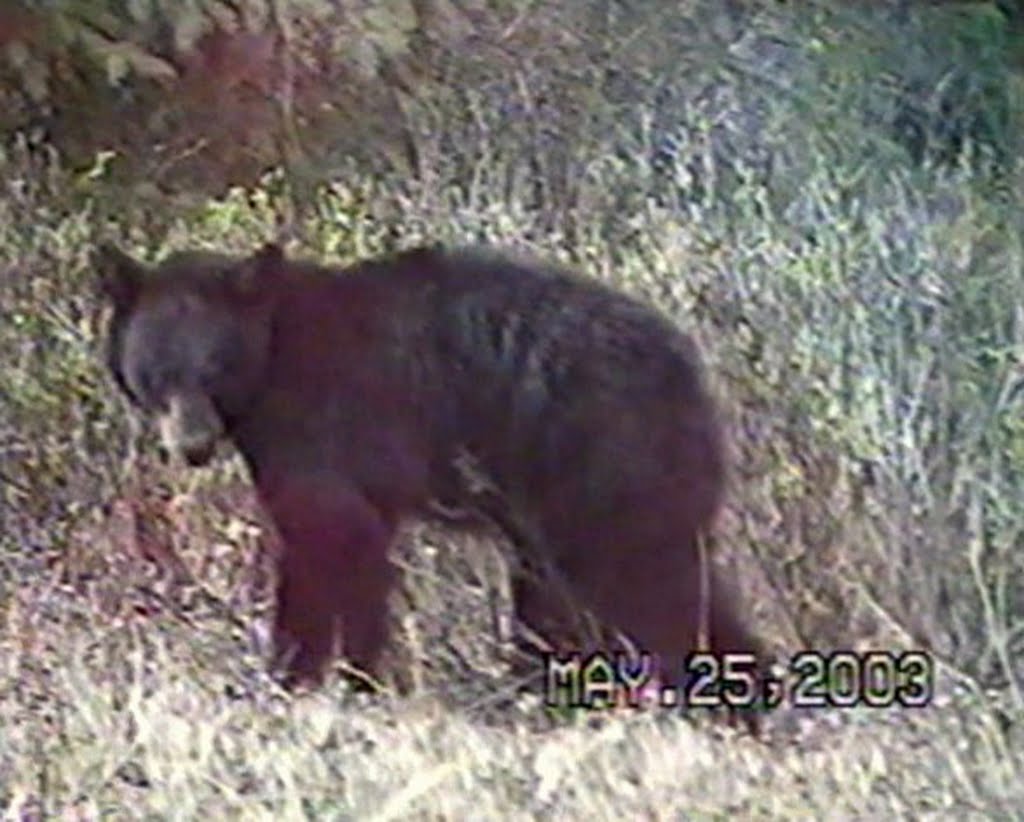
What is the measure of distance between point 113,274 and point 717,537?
461 mm

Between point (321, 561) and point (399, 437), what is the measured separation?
10 centimetres

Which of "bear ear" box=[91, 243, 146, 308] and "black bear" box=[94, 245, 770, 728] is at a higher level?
"bear ear" box=[91, 243, 146, 308]

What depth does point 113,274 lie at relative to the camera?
128 centimetres

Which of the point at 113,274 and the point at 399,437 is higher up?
the point at 113,274

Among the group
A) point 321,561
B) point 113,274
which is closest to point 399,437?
point 321,561

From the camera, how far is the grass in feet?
4.22

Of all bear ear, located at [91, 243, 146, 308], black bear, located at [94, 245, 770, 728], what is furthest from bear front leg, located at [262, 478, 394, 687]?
bear ear, located at [91, 243, 146, 308]

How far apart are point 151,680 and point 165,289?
27 cm

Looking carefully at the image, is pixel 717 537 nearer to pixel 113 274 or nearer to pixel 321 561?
pixel 321 561

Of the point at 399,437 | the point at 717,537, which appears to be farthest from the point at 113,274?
the point at 717,537

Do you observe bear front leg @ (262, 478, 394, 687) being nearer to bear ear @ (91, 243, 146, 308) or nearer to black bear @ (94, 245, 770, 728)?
black bear @ (94, 245, 770, 728)

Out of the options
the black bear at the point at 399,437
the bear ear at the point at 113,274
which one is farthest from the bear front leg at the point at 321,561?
the bear ear at the point at 113,274

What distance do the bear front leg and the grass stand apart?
17 mm

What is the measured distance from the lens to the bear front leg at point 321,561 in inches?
50.8
